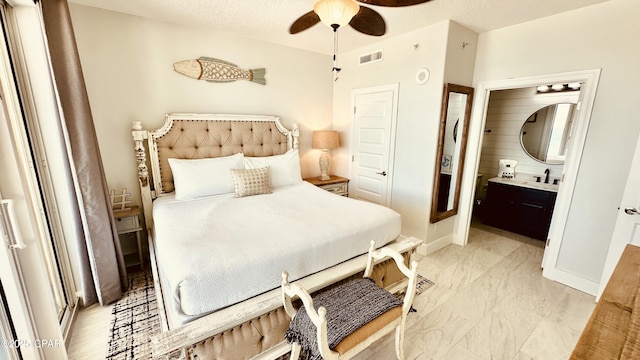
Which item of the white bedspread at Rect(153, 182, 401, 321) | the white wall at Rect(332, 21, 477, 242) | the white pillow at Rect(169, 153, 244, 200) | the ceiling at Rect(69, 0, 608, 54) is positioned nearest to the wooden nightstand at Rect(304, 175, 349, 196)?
the white wall at Rect(332, 21, 477, 242)

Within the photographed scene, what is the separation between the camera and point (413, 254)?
2.07 meters

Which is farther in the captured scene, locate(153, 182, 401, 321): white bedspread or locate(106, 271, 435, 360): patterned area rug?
locate(106, 271, 435, 360): patterned area rug

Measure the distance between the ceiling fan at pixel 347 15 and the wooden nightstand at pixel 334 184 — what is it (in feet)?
6.39

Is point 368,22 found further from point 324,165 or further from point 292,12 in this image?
point 324,165

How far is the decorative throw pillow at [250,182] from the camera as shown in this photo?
2555 mm

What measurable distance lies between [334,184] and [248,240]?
7.13ft

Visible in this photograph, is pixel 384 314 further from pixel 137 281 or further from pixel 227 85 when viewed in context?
pixel 227 85

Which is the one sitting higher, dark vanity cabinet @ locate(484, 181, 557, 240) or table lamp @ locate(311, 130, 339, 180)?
table lamp @ locate(311, 130, 339, 180)

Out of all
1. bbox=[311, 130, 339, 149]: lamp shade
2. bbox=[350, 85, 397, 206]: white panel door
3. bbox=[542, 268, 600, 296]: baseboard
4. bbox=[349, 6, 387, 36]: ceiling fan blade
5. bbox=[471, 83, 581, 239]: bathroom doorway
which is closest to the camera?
bbox=[349, 6, 387, 36]: ceiling fan blade

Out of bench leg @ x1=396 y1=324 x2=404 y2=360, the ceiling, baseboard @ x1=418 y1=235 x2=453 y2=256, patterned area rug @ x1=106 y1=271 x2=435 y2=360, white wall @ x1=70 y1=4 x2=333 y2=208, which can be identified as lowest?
patterned area rug @ x1=106 y1=271 x2=435 y2=360

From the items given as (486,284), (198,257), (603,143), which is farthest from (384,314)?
(603,143)

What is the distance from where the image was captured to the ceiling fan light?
1360 millimetres

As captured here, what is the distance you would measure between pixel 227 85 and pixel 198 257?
7.57ft

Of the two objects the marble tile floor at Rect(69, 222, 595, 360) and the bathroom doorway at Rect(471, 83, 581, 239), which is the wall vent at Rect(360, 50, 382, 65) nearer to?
the bathroom doorway at Rect(471, 83, 581, 239)
